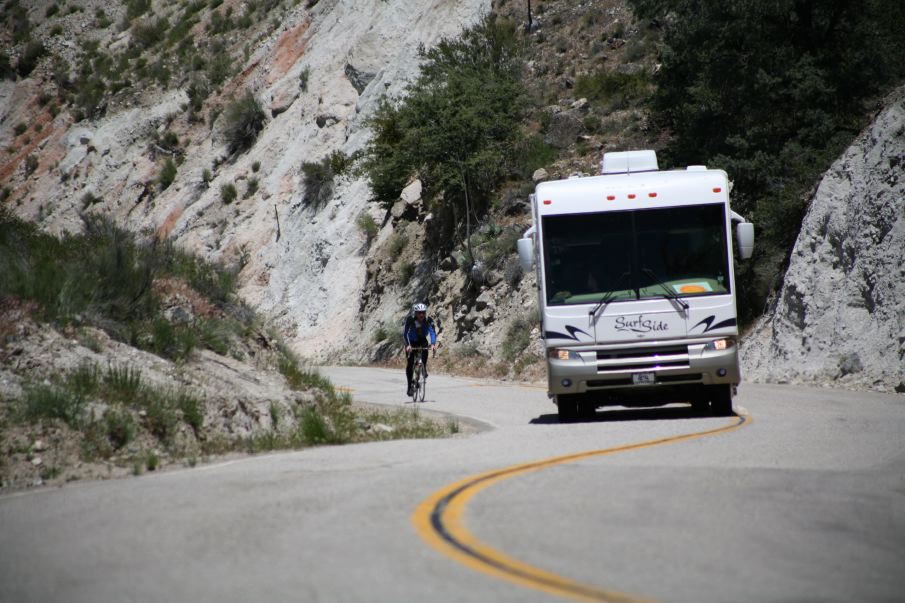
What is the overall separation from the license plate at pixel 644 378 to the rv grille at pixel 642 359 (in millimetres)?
71

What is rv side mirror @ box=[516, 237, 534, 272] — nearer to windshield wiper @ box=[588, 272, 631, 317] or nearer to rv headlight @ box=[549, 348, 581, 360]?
windshield wiper @ box=[588, 272, 631, 317]

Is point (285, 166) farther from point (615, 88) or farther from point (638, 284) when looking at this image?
point (638, 284)

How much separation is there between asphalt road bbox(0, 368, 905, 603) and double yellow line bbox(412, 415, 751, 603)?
19 millimetres

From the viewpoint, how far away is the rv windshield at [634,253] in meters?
14.6

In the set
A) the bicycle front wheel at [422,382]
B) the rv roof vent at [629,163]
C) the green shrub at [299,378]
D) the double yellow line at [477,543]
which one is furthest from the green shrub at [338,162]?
the double yellow line at [477,543]

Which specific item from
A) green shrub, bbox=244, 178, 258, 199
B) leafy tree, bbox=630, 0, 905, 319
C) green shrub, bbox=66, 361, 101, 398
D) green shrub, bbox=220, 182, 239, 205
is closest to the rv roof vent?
green shrub, bbox=66, 361, 101, 398

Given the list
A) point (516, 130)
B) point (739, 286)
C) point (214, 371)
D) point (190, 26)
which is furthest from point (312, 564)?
point (190, 26)

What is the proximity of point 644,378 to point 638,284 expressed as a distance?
1333 millimetres

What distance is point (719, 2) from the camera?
101 ft

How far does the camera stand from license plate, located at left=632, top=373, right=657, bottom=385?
14.2 m

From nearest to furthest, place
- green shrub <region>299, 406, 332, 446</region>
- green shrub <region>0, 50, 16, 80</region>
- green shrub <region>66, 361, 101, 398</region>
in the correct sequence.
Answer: green shrub <region>66, 361, 101, 398</region> < green shrub <region>299, 406, 332, 446</region> < green shrub <region>0, 50, 16, 80</region>

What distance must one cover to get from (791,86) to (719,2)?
12.6 ft

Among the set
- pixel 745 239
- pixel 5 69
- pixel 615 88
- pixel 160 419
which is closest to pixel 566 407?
pixel 745 239

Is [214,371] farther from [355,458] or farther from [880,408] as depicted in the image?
[880,408]
